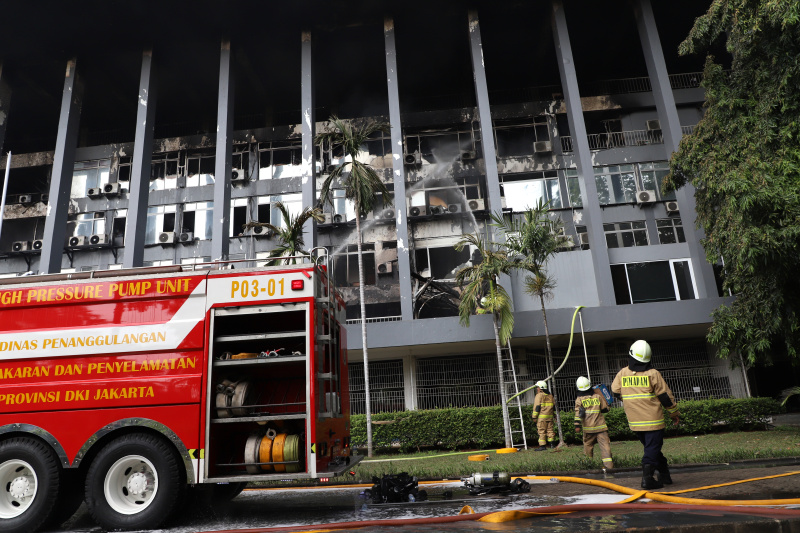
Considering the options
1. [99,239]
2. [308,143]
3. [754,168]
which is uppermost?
[308,143]

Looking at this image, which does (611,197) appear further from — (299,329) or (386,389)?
(299,329)

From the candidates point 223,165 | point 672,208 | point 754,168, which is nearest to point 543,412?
point 754,168

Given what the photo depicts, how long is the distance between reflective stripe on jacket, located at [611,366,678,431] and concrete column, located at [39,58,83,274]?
22.0 metres

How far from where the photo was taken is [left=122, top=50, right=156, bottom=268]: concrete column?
21.2 m

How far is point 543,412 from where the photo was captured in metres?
13.1

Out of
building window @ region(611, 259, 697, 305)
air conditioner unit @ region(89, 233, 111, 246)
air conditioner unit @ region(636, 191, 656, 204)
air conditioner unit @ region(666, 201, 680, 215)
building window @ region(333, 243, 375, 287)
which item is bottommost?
building window @ region(611, 259, 697, 305)

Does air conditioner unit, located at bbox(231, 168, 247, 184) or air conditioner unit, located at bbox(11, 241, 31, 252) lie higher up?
air conditioner unit, located at bbox(231, 168, 247, 184)

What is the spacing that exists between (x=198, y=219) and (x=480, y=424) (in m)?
17.5

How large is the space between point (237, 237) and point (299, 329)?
20257mm

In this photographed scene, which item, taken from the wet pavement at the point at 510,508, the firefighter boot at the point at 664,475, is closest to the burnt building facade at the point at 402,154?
the wet pavement at the point at 510,508

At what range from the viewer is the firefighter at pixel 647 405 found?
6477 mm

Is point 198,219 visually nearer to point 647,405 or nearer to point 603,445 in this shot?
point 603,445

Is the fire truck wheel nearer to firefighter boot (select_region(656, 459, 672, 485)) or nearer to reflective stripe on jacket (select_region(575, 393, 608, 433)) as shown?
firefighter boot (select_region(656, 459, 672, 485))

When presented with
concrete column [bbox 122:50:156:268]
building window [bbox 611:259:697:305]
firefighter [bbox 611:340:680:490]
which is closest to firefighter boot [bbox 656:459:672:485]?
firefighter [bbox 611:340:680:490]
